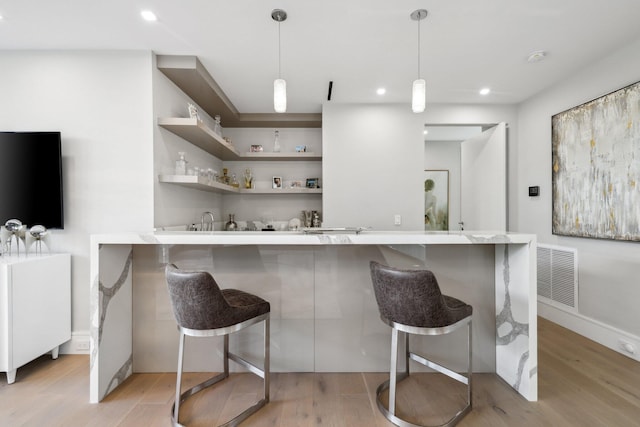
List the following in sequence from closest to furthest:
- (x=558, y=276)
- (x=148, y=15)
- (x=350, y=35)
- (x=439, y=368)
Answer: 1. (x=439, y=368)
2. (x=148, y=15)
3. (x=350, y=35)
4. (x=558, y=276)

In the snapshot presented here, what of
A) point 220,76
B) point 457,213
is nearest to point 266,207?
point 220,76

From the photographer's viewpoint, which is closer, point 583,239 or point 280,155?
point 583,239

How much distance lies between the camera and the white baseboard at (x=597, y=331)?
2375 millimetres

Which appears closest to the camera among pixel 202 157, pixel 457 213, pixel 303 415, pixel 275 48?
pixel 303 415

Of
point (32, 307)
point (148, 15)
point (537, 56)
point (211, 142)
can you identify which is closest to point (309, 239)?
point (148, 15)

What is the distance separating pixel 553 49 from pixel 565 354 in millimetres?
2467

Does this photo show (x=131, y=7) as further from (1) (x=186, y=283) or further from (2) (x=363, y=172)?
(2) (x=363, y=172)

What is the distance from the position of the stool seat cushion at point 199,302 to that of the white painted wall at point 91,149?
1.22 meters

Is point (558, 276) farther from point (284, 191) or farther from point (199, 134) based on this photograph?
point (199, 134)

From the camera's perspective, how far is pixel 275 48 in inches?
96.0

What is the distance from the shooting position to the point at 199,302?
57.8 inches

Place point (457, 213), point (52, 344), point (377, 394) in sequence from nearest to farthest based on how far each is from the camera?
point (377, 394)
point (52, 344)
point (457, 213)

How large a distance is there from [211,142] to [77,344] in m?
2.17

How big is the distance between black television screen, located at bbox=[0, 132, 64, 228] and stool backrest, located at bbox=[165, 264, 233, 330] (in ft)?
5.40
